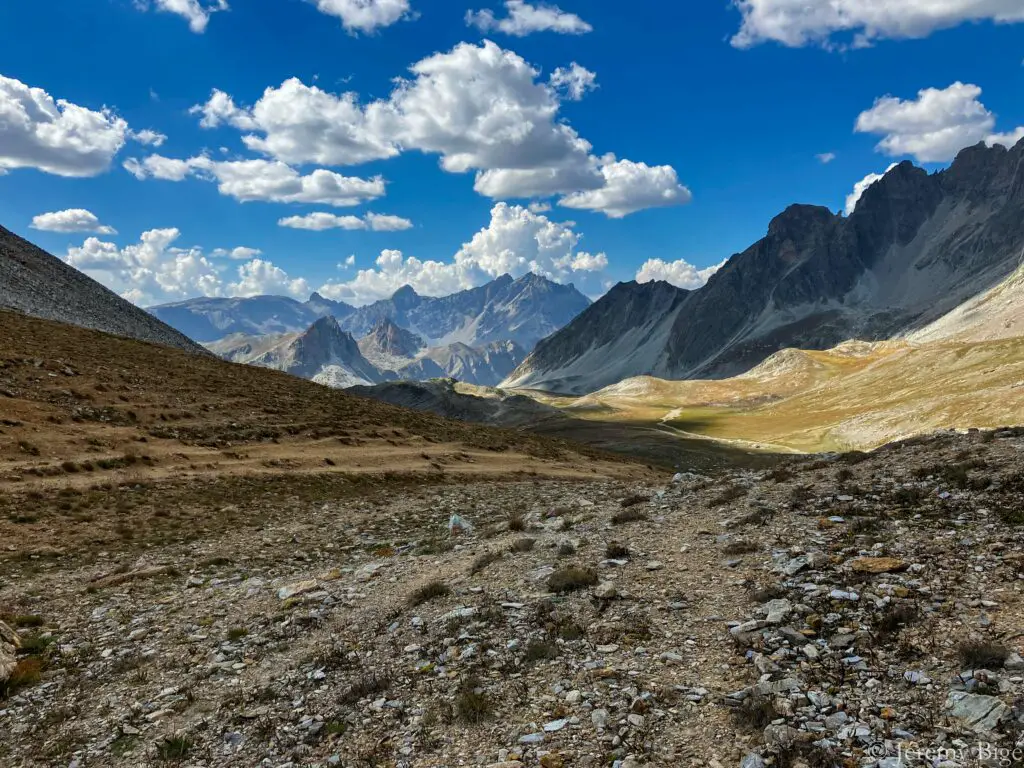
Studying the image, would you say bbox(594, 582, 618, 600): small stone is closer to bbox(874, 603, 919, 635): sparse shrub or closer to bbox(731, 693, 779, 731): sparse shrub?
bbox(731, 693, 779, 731): sparse shrub

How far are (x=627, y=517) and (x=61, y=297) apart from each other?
310ft

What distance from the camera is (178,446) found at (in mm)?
37188

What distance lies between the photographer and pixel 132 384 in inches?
1791

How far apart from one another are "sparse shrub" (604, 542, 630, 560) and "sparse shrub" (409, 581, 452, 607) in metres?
4.72

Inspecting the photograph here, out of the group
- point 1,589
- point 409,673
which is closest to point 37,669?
point 1,589

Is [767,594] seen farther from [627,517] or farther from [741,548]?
[627,517]

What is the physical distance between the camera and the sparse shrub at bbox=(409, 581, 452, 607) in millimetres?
15406

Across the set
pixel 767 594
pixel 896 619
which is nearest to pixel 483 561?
pixel 767 594

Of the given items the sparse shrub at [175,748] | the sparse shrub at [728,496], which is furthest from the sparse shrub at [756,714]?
the sparse shrub at [728,496]

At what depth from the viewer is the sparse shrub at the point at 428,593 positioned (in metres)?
15.4

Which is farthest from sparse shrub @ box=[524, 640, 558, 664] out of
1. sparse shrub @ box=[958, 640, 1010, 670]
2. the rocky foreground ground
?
sparse shrub @ box=[958, 640, 1010, 670]

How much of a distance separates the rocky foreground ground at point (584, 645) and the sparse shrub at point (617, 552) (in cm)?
13

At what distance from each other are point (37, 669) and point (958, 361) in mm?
169995

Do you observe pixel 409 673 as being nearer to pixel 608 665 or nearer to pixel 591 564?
pixel 608 665
